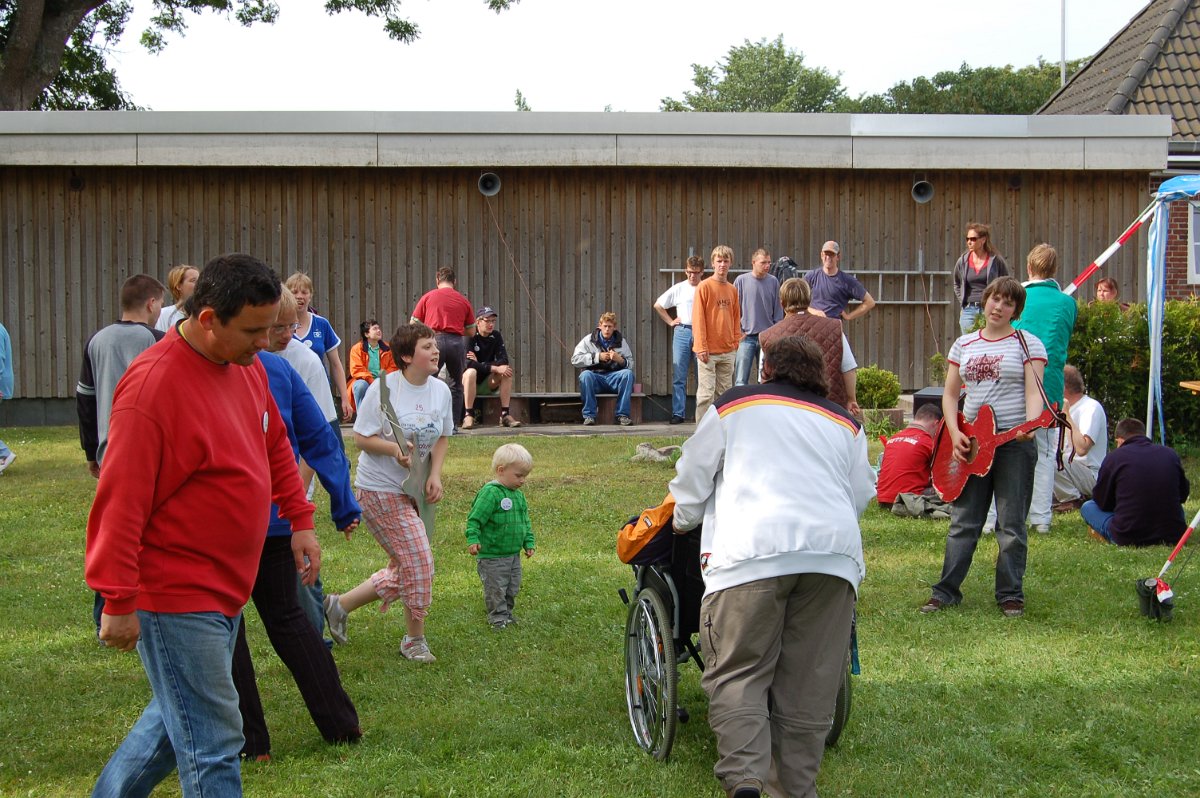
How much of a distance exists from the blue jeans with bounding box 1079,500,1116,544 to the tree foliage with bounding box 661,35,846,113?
76.9 m

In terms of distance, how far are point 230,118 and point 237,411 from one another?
515 inches

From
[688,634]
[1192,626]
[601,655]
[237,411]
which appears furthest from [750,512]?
[1192,626]

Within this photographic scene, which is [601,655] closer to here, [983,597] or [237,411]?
[983,597]

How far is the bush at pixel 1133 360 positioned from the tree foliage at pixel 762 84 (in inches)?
2876

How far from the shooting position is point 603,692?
224 inches

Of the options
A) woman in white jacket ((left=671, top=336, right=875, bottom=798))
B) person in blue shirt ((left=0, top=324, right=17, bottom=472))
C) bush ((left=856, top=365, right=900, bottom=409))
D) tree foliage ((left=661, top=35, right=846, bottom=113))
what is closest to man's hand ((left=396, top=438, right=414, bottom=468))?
woman in white jacket ((left=671, top=336, right=875, bottom=798))

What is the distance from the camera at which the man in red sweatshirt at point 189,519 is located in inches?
130

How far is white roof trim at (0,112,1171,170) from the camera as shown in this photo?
15578 millimetres

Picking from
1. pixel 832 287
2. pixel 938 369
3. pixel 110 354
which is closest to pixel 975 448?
pixel 110 354

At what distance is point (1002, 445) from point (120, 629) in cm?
503

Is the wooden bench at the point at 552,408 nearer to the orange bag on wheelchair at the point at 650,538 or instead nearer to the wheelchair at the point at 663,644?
the wheelchair at the point at 663,644

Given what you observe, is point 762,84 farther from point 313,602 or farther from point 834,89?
point 313,602

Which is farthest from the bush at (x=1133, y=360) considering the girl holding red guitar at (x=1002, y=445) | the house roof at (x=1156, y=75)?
the house roof at (x=1156, y=75)

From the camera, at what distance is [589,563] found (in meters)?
8.35
